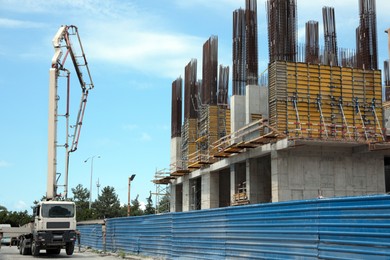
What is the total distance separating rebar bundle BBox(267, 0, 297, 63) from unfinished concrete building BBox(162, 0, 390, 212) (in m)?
0.06

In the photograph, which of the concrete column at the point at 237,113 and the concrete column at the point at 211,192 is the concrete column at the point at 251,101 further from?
the concrete column at the point at 211,192

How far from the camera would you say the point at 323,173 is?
100 feet

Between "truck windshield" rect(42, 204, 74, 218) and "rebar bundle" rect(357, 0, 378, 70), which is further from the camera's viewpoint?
"rebar bundle" rect(357, 0, 378, 70)

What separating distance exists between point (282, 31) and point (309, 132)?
6.95m

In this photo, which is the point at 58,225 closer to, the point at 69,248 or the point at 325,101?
the point at 69,248

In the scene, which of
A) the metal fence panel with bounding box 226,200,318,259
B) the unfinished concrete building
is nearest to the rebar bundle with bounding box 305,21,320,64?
the unfinished concrete building

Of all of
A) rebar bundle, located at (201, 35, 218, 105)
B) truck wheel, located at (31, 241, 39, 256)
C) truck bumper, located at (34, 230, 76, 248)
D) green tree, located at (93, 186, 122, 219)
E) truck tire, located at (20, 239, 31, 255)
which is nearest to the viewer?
truck bumper, located at (34, 230, 76, 248)

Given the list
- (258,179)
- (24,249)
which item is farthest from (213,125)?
(24,249)

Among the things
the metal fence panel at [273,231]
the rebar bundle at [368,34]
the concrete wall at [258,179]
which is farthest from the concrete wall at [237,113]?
the metal fence panel at [273,231]

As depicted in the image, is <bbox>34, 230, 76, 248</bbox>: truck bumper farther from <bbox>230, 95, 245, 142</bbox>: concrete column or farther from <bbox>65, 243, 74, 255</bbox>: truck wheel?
<bbox>230, 95, 245, 142</bbox>: concrete column

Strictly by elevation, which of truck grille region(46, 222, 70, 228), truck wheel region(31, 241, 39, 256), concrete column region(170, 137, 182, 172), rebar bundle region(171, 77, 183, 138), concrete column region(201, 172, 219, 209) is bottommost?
truck wheel region(31, 241, 39, 256)

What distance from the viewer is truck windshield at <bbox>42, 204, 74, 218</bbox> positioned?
24.6m

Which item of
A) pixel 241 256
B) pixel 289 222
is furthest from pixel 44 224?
pixel 289 222

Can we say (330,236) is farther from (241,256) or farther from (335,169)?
(335,169)
